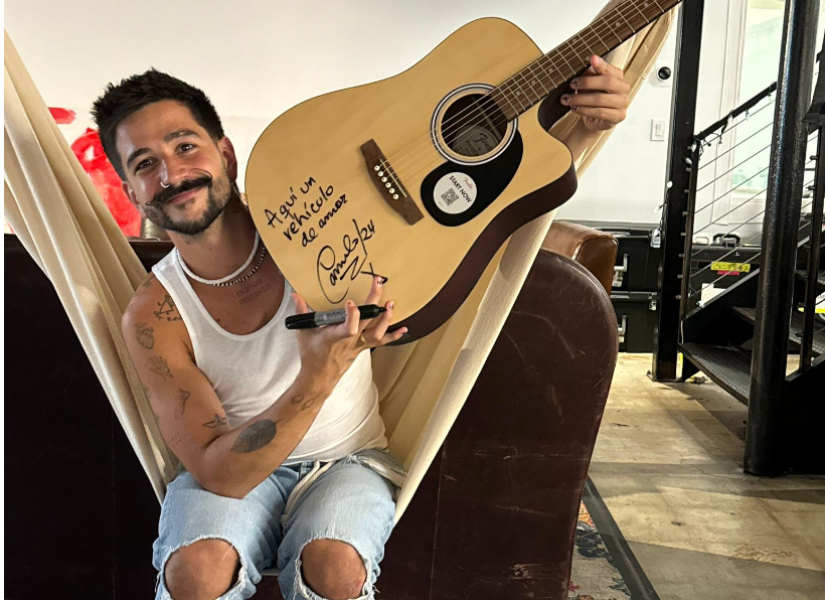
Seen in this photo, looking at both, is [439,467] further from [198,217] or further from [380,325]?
[198,217]

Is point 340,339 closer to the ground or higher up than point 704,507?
higher up

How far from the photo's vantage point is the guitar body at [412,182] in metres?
0.89

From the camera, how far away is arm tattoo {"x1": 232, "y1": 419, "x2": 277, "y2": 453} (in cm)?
95

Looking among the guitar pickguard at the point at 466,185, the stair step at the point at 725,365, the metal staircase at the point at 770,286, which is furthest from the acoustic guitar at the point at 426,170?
the stair step at the point at 725,365

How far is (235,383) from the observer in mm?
1054

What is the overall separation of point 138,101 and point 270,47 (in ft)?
9.92

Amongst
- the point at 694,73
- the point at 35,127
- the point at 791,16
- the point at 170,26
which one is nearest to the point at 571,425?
the point at 35,127

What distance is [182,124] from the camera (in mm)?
1025

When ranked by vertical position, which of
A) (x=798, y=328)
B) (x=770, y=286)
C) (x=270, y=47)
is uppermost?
(x=270, y=47)

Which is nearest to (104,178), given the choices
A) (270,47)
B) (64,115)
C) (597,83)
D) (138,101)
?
(64,115)

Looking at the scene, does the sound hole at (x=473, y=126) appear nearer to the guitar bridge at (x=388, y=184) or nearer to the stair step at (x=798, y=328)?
the guitar bridge at (x=388, y=184)

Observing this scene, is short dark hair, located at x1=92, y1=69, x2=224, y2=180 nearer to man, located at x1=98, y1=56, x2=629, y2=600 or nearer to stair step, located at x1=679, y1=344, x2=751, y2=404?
man, located at x1=98, y1=56, x2=629, y2=600

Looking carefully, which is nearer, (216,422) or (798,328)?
(216,422)
